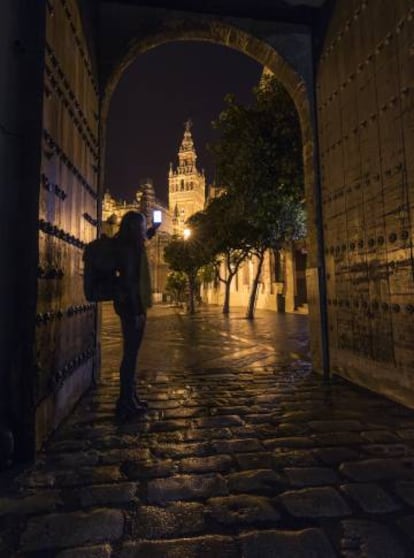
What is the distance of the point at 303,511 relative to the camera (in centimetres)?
172

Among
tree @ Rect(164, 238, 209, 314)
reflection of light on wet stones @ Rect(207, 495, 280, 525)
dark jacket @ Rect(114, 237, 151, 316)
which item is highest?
tree @ Rect(164, 238, 209, 314)

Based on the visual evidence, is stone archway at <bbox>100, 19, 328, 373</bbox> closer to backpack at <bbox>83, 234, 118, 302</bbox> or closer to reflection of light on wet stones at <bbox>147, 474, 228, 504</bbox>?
backpack at <bbox>83, 234, 118, 302</bbox>

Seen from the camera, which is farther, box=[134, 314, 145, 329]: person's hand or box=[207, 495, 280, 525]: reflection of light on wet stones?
box=[134, 314, 145, 329]: person's hand

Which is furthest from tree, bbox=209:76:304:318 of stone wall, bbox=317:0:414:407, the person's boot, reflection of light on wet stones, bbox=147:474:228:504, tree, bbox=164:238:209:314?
tree, bbox=164:238:209:314

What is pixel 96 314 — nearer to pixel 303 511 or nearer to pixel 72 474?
pixel 72 474

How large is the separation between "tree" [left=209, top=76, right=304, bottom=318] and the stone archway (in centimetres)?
151

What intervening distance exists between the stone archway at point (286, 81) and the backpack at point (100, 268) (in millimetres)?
2326

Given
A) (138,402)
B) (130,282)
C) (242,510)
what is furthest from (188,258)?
(242,510)

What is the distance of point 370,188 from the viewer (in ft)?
12.5

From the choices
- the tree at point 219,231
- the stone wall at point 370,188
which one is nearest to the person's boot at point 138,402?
the stone wall at point 370,188

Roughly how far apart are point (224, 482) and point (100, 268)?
2005mm

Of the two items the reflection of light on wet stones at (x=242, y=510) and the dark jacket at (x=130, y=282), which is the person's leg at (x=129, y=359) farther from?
the reflection of light on wet stones at (x=242, y=510)

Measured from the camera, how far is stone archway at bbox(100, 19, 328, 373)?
4723mm

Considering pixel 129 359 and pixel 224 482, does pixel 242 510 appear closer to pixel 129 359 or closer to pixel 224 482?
pixel 224 482
